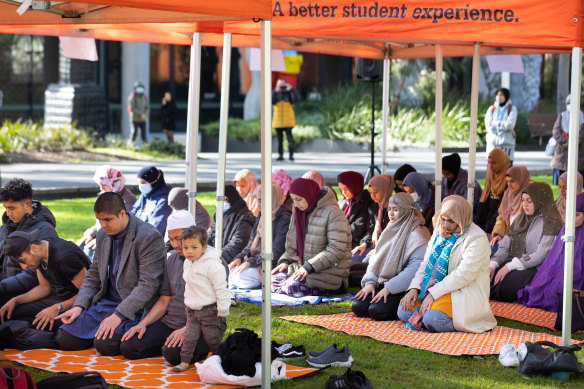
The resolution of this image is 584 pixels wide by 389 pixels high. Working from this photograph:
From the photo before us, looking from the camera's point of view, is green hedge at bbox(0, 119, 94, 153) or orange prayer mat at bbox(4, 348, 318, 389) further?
green hedge at bbox(0, 119, 94, 153)

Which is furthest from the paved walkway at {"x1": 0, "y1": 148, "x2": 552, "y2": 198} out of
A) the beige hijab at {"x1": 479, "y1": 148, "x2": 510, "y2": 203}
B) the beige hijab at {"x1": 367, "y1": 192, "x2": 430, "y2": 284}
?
the beige hijab at {"x1": 367, "y1": 192, "x2": 430, "y2": 284}

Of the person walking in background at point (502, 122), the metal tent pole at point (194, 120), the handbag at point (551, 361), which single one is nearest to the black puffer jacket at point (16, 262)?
the metal tent pole at point (194, 120)

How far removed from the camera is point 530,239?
843 centimetres

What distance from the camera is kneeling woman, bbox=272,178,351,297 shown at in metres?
8.32

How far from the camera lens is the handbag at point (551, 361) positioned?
Result: 5.96 meters

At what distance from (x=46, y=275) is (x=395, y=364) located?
2.65 m

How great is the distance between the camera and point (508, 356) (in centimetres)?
633

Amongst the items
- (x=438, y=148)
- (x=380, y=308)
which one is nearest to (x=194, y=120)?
(x=380, y=308)

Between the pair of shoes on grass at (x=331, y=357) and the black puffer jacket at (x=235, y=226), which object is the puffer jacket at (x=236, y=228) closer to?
the black puffer jacket at (x=235, y=226)

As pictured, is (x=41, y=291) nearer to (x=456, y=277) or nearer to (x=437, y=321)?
(x=437, y=321)

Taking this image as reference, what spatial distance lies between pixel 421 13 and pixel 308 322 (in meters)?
2.66

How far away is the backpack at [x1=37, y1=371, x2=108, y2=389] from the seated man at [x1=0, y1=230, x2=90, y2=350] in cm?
164

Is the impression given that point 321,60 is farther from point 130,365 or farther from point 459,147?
point 130,365

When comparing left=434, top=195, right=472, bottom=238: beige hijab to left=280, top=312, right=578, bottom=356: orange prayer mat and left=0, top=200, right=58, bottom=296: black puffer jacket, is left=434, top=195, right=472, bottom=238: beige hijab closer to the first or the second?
left=280, top=312, right=578, bottom=356: orange prayer mat
